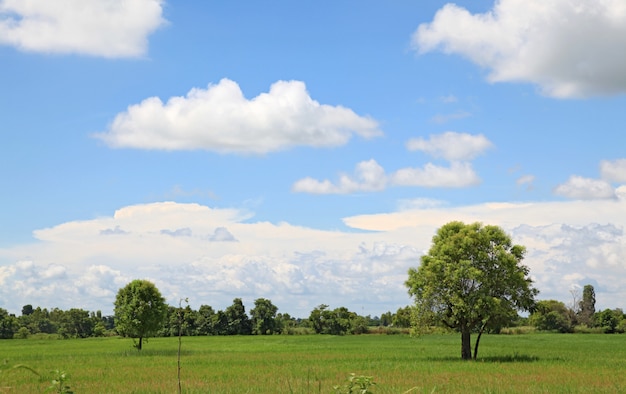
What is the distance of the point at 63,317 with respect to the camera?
486 feet

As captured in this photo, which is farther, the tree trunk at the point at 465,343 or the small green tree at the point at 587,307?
the small green tree at the point at 587,307

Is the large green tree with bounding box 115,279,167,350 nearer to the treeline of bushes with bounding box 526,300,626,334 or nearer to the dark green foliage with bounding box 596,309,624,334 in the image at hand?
the treeline of bushes with bounding box 526,300,626,334

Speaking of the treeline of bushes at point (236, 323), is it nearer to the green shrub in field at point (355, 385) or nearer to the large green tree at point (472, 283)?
the large green tree at point (472, 283)

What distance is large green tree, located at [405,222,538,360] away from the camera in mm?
44688

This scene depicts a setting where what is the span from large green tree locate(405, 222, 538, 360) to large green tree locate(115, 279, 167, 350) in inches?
1250

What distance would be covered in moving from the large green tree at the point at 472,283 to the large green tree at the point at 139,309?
3175 centimetres

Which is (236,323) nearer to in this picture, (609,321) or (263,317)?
(263,317)

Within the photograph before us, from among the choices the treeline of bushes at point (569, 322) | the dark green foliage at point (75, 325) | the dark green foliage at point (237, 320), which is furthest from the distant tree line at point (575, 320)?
the dark green foliage at point (75, 325)

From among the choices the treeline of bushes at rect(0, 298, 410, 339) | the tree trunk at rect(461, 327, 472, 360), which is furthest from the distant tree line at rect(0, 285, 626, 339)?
the tree trunk at rect(461, 327, 472, 360)

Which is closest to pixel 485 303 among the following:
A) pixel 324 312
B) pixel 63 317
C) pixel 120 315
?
pixel 120 315

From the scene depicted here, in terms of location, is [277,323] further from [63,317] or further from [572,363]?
[572,363]

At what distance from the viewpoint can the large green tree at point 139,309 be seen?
65125 millimetres

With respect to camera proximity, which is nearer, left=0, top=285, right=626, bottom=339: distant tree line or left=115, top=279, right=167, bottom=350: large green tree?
left=115, top=279, right=167, bottom=350: large green tree

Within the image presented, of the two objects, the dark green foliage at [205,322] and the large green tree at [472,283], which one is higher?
Answer: the large green tree at [472,283]
